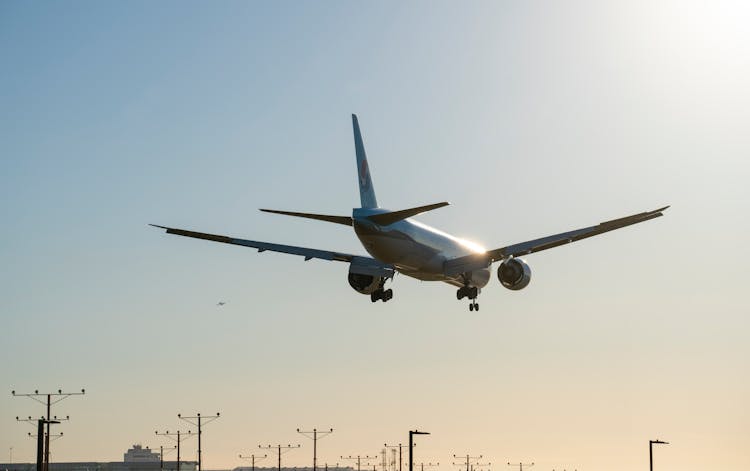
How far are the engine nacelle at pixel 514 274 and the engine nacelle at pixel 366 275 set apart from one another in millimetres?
8320

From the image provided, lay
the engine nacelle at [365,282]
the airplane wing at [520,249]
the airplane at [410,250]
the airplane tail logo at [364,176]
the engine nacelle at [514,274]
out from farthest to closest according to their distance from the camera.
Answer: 1. the engine nacelle at [514,274]
2. the airplane tail logo at [364,176]
3. the engine nacelle at [365,282]
4. the airplane wing at [520,249]
5. the airplane at [410,250]

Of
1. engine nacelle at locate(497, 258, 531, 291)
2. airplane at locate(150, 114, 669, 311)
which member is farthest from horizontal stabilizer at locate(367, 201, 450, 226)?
engine nacelle at locate(497, 258, 531, 291)

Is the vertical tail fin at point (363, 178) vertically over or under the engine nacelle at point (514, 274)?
over

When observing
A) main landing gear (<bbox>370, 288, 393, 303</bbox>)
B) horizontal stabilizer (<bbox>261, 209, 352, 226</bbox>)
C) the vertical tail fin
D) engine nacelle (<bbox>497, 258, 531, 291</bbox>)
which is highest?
the vertical tail fin

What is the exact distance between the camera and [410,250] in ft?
254

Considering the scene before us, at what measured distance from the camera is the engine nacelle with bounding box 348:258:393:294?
80438 mm

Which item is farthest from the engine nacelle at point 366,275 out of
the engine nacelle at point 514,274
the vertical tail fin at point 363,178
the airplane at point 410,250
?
the engine nacelle at point 514,274

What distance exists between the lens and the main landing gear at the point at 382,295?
8400 centimetres

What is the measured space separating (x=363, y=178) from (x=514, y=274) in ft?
39.9

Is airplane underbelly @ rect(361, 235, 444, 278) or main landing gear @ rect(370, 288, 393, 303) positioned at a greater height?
airplane underbelly @ rect(361, 235, 444, 278)

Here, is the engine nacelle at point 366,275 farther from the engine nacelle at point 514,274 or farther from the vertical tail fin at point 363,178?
the engine nacelle at point 514,274

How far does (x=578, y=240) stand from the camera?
78.6 meters

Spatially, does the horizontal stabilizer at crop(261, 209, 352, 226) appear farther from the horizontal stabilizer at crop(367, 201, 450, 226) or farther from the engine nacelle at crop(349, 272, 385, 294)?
the engine nacelle at crop(349, 272, 385, 294)

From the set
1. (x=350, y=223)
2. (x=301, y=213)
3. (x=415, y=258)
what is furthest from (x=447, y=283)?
(x=301, y=213)
